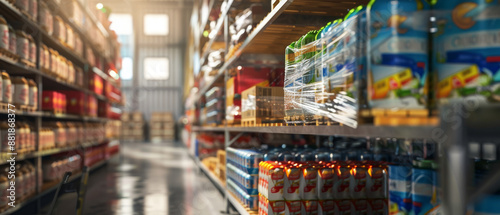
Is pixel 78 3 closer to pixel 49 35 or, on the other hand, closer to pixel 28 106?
pixel 49 35

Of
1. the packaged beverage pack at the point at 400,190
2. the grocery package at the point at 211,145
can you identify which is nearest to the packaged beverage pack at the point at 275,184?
the packaged beverage pack at the point at 400,190

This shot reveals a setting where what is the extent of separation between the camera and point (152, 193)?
5.51 metres

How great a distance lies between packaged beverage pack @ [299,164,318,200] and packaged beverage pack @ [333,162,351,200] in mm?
126

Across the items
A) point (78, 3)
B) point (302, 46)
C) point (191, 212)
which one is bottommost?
point (191, 212)

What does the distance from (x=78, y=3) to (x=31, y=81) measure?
2698mm

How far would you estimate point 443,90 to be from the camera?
1354 millimetres

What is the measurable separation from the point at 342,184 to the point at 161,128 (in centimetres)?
2077

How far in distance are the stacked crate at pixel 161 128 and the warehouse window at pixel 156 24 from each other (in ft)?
16.0

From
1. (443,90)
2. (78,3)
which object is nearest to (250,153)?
(443,90)

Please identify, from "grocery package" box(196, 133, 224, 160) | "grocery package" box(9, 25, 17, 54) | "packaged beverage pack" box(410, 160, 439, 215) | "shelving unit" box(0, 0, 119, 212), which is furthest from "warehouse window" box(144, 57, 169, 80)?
"packaged beverage pack" box(410, 160, 439, 215)

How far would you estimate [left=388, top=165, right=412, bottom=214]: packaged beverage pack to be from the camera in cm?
170

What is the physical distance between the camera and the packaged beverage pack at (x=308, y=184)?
251 centimetres

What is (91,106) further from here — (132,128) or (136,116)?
(136,116)

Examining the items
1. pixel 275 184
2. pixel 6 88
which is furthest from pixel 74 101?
pixel 275 184
